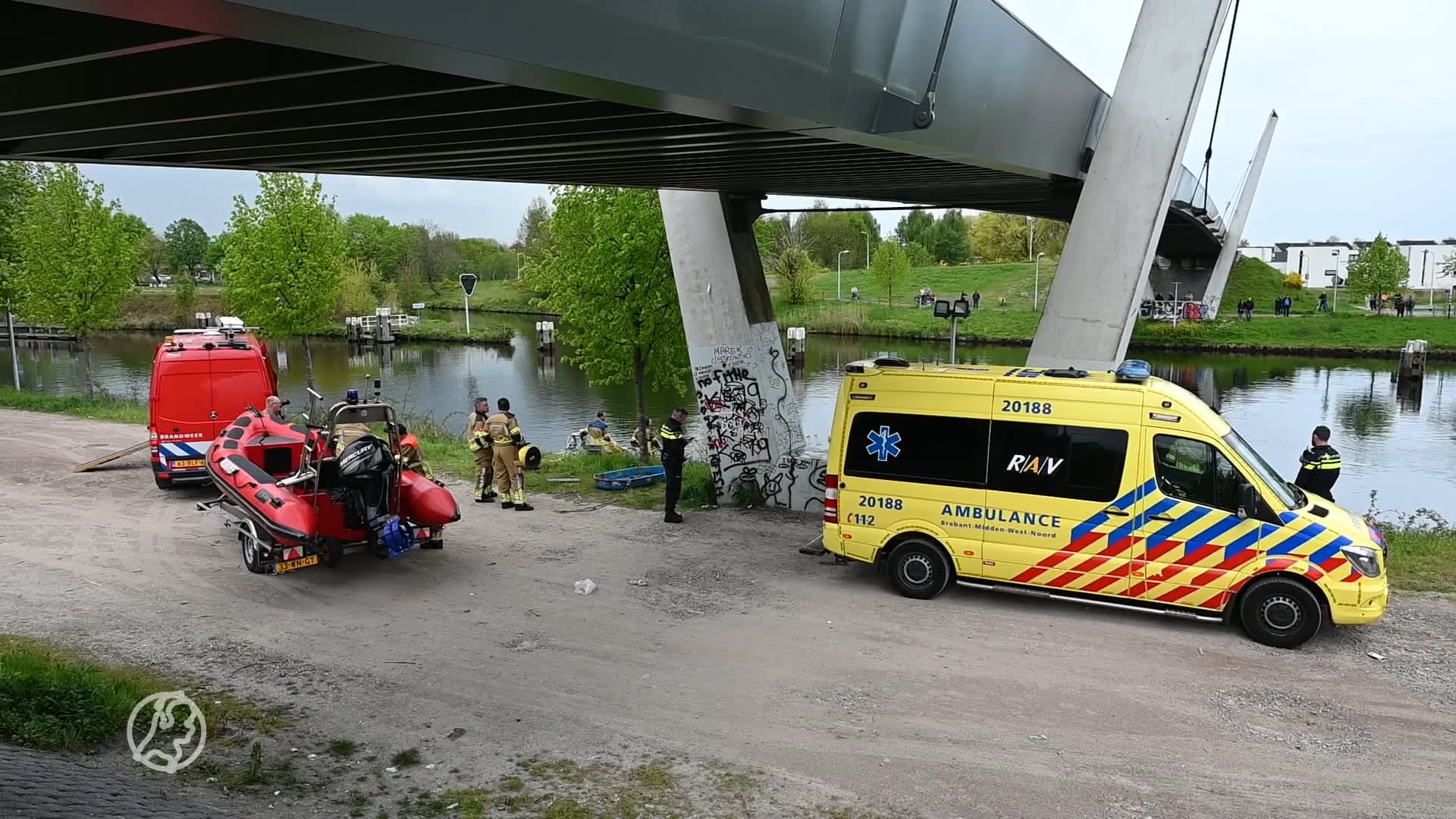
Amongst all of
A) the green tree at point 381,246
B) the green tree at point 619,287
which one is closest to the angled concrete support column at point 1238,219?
the green tree at point 619,287

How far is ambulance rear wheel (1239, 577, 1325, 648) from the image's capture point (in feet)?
25.9

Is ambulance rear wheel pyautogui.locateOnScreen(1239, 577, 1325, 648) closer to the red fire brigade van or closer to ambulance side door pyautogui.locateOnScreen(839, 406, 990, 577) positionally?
ambulance side door pyautogui.locateOnScreen(839, 406, 990, 577)

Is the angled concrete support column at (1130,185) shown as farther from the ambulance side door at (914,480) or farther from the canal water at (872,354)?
the canal water at (872,354)

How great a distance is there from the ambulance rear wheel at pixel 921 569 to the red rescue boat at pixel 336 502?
4.77m

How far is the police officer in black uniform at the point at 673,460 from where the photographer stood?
12.5 metres

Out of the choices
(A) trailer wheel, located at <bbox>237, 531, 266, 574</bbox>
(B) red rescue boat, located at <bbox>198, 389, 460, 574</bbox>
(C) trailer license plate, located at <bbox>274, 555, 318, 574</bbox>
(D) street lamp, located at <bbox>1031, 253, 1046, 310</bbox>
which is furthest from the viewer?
(D) street lamp, located at <bbox>1031, 253, 1046, 310</bbox>

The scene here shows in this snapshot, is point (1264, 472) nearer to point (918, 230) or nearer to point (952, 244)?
point (952, 244)

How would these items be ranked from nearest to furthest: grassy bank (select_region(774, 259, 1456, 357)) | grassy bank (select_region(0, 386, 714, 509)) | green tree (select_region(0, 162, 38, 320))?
1. grassy bank (select_region(0, 386, 714, 509))
2. green tree (select_region(0, 162, 38, 320))
3. grassy bank (select_region(774, 259, 1456, 357))

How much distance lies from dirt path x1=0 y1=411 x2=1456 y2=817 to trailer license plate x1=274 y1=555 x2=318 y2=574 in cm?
38

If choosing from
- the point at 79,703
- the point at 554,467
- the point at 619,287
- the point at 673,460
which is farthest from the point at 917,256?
the point at 79,703

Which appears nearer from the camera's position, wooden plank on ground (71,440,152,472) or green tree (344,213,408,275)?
wooden plank on ground (71,440,152,472)

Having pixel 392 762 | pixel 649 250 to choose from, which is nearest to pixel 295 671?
pixel 392 762

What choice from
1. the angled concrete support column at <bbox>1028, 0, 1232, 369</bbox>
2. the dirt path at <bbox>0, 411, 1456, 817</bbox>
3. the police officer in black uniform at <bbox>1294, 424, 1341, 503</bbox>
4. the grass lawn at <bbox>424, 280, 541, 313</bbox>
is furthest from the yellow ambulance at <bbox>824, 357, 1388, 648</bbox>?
the grass lawn at <bbox>424, 280, 541, 313</bbox>

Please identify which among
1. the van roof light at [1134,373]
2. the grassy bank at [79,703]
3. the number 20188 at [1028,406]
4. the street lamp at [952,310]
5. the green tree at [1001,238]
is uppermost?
the green tree at [1001,238]
